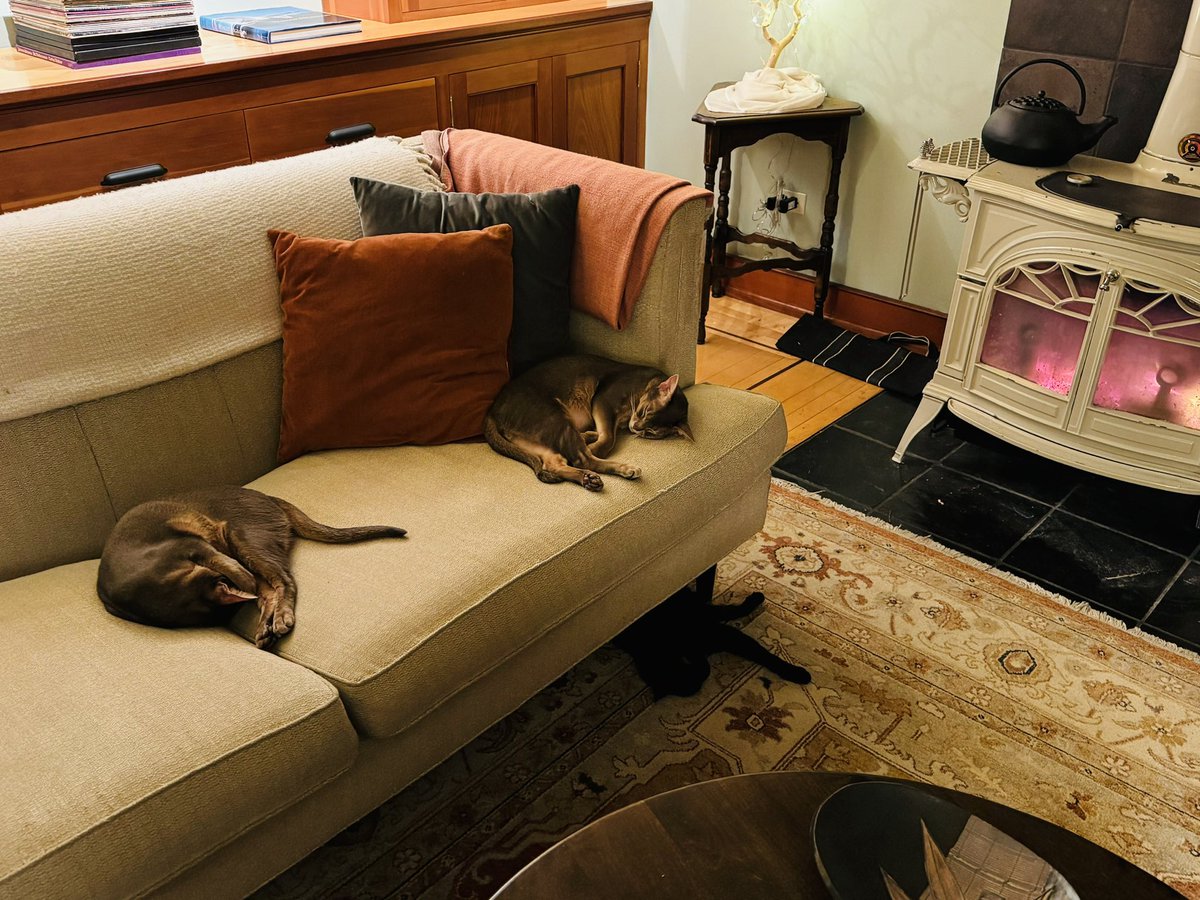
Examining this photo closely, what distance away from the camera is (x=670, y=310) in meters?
1.92

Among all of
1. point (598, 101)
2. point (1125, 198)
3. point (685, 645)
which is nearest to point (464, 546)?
point (685, 645)

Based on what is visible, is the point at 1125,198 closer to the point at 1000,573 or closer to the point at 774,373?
the point at 1000,573

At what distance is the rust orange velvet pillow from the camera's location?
5.79 feet

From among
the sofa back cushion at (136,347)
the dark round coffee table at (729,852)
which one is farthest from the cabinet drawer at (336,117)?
the dark round coffee table at (729,852)

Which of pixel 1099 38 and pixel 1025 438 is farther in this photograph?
pixel 1099 38

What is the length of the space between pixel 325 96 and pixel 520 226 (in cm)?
98

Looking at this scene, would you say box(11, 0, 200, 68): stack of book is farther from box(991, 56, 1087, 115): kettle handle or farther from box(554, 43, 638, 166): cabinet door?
box(991, 56, 1087, 115): kettle handle

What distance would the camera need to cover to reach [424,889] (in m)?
1.54

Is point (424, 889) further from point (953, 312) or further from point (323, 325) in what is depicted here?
point (953, 312)

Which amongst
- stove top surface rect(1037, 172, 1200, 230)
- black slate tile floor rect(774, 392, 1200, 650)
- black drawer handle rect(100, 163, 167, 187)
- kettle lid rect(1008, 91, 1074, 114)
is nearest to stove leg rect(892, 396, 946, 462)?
black slate tile floor rect(774, 392, 1200, 650)

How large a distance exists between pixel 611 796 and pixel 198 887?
0.69 meters

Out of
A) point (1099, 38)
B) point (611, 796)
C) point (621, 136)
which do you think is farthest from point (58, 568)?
point (1099, 38)

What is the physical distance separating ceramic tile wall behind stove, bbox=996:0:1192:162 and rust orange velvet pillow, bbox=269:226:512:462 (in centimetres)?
176

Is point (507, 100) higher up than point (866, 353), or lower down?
higher up
